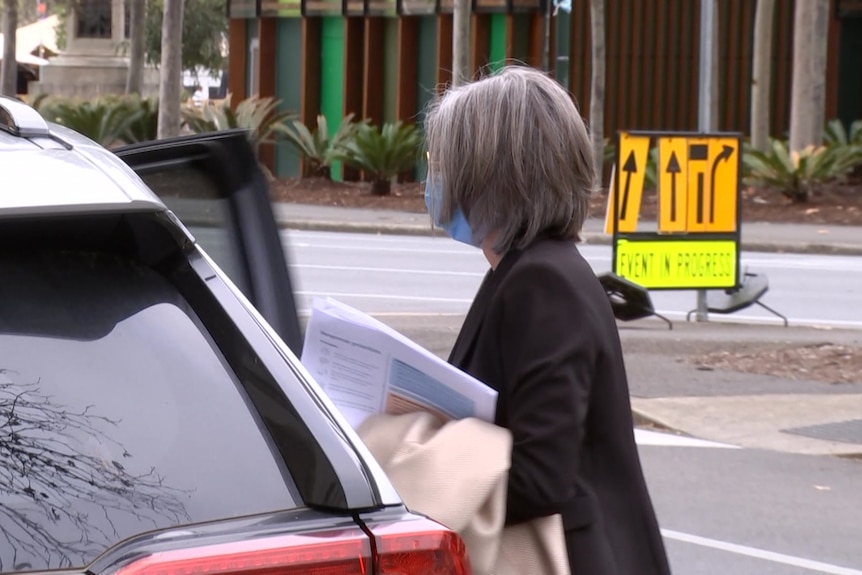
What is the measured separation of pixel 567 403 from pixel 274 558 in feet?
2.68

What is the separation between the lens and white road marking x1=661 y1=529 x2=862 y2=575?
6.29 meters

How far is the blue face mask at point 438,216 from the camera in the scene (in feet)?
9.49

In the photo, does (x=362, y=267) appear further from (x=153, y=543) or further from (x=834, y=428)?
(x=153, y=543)

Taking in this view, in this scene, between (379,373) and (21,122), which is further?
(379,373)

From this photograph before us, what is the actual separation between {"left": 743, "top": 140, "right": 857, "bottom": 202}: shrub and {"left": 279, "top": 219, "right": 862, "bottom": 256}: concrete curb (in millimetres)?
3951

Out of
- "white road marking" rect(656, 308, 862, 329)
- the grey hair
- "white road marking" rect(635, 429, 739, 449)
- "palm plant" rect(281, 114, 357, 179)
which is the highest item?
the grey hair

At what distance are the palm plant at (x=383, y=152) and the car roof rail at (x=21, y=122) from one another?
87.2 ft

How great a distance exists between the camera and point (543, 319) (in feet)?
8.86

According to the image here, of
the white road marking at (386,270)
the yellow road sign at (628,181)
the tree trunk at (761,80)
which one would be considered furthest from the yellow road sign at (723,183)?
the tree trunk at (761,80)

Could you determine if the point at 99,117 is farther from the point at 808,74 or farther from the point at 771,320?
the point at 771,320

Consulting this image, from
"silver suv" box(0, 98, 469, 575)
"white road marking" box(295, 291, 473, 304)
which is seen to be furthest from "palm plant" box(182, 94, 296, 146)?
"silver suv" box(0, 98, 469, 575)

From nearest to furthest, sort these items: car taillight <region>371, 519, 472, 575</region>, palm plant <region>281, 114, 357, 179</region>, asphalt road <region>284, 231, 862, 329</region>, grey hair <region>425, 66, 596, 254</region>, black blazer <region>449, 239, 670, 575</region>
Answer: car taillight <region>371, 519, 472, 575</region> < black blazer <region>449, 239, 670, 575</region> < grey hair <region>425, 66, 596, 254</region> < asphalt road <region>284, 231, 862, 329</region> < palm plant <region>281, 114, 357, 179</region>

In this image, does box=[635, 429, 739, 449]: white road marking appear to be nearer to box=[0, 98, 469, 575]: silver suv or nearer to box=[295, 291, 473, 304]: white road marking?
box=[0, 98, 469, 575]: silver suv

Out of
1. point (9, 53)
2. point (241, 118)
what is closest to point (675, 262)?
point (241, 118)
